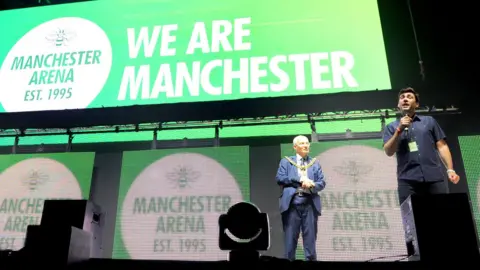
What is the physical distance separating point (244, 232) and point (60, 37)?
163 inches

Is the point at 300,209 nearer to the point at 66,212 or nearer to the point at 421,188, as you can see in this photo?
the point at 421,188

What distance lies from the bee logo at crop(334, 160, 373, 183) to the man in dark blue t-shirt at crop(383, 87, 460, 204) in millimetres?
1303

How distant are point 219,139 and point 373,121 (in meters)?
1.60

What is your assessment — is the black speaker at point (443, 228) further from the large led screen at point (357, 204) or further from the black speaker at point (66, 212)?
the large led screen at point (357, 204)

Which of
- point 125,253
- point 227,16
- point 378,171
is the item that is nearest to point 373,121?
point 378,171

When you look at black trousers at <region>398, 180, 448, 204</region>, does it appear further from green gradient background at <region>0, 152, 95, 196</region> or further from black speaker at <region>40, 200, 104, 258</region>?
green gradient background at <region>0, 152, 95, 196</region>

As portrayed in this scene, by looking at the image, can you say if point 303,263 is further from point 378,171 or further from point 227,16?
point 227,16

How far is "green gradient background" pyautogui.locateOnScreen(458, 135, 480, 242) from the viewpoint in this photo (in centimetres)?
399

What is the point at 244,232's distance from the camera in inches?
72.4

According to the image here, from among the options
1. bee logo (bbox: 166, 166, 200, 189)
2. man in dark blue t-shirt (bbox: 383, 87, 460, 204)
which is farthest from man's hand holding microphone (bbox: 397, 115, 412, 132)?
bee logo (bbox: 166, 166, 200, 189)

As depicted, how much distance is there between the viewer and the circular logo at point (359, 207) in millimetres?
3975

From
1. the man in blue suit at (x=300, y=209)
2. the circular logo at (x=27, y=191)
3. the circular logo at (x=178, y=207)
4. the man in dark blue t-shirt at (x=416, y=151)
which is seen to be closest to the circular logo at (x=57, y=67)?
the circular logo at (x=27, y=191)

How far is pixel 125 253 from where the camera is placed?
13.9ft

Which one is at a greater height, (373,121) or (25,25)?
(25,25)
